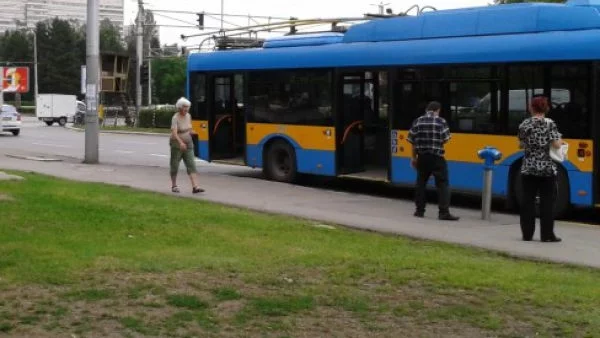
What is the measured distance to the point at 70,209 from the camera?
38.4ft

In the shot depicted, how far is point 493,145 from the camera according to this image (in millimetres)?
13766

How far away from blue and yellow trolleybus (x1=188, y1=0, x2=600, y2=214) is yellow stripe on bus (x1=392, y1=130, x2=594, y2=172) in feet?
0.06

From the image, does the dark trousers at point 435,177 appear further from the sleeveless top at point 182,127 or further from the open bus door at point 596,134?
the sleeveless top at point 182,127

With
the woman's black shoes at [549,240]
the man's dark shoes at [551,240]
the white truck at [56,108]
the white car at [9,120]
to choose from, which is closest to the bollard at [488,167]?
the woman's black shoes at [549,240]

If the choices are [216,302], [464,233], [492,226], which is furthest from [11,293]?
[492,226]

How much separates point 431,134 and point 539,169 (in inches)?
98.0

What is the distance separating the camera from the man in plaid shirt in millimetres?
12766

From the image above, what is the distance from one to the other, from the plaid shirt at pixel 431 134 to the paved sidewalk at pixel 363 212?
1049 millimetres

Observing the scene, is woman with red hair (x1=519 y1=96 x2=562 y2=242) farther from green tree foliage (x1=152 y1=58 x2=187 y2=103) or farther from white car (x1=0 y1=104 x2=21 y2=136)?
green tree foliage (x1=152 y1=58 x2=187 y2=103)

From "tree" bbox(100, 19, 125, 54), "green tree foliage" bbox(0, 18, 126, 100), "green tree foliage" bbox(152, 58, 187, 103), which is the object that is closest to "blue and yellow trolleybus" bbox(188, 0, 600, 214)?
"green tree foliage" bbox(152, 58, 187, 103)

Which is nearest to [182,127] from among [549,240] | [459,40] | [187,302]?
[459,40]

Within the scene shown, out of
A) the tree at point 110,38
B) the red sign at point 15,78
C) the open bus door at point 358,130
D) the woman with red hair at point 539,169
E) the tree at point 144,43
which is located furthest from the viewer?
the tree at point 110,38

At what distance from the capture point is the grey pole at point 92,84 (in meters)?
22.2

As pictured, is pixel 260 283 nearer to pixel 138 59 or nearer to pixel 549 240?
pixel 549 240
